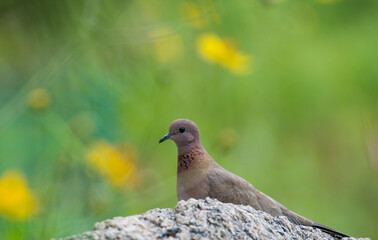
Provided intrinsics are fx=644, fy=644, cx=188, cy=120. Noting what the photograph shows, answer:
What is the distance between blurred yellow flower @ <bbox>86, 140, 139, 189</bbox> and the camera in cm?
430

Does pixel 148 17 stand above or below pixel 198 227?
above

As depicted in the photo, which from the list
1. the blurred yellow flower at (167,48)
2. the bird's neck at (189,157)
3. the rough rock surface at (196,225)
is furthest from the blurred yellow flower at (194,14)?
the rough rock surface at (196,225)

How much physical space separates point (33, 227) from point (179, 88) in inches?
95.4

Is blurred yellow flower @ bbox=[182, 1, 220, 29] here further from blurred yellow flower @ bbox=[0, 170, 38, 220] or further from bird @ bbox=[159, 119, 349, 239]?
bird @ bbox=[159, 119, 349, 239]

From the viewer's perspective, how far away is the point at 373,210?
5.18 meters

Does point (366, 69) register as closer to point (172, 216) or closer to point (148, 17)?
point (148, 17)

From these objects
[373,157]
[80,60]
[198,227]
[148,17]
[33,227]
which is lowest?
[198,227]

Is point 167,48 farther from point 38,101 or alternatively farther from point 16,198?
point 16,198

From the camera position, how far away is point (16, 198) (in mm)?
4000

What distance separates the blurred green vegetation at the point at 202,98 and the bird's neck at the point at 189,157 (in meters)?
1.22

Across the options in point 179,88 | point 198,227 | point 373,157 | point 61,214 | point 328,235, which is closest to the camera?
point 198,227

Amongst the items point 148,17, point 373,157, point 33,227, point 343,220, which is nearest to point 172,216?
point 373,157

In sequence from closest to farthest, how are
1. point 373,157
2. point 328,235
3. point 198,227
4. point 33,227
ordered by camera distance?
1. point 198,227
2. point 328,235
3. point 373,157
4. point 33,227

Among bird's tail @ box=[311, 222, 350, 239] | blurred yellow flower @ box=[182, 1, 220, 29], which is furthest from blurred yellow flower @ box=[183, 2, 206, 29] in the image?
bird's tail @ box=[311, 222, 350, 239]
